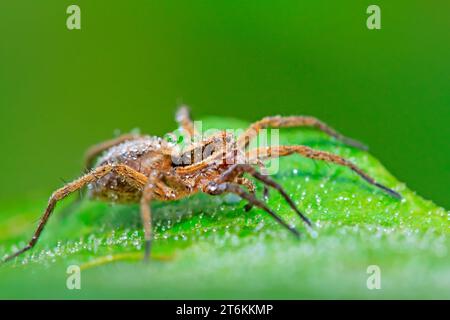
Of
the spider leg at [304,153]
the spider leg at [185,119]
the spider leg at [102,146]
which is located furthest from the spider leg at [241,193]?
the spider leg at [102,146]

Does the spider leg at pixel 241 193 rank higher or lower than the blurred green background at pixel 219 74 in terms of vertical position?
lower

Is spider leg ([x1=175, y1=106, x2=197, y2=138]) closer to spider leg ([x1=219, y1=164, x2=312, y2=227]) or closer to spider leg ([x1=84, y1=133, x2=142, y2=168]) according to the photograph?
spider leg ([x1=84, y1=133, x2=142, y2=168])

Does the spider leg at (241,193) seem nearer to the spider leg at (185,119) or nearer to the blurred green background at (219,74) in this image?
the spider leg at (185,119)

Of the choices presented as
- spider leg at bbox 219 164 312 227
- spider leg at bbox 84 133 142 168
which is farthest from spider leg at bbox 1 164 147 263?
spider leg at bbox 84 133 142 168

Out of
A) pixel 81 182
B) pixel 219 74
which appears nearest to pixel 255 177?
pixel 81 182

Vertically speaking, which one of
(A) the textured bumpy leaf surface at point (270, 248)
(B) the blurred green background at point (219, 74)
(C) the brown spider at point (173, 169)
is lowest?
(A) the textured bumpy leaf surface at point (270, 248)

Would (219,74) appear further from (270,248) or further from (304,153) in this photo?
(270,248)

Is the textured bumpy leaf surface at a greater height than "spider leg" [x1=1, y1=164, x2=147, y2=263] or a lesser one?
lesser
